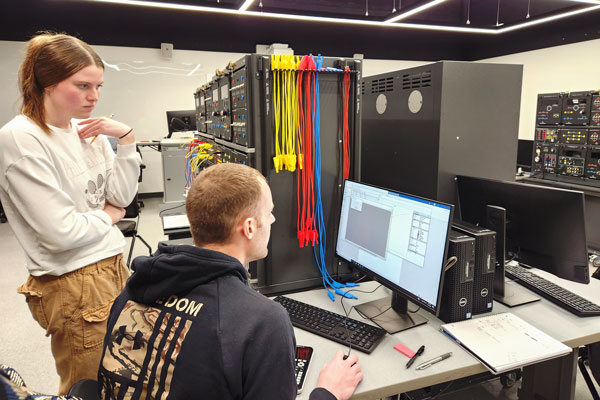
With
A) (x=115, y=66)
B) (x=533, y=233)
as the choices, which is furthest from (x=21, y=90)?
(x=115, y=66)

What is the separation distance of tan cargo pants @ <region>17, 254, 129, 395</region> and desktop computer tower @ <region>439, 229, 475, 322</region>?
1.13m

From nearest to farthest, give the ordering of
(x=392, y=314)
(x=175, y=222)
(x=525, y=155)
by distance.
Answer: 1. (x=392, y=314)
2. (x=175, y=222)
3. (x=525, y=155)

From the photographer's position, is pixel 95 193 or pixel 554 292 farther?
pixel 554 292

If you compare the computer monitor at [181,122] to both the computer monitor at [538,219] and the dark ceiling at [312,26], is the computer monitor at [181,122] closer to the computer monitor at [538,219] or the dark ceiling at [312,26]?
the dark ceiling at [312,26]

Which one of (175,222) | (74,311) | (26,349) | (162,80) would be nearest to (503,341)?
(74,311)

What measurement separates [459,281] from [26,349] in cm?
259

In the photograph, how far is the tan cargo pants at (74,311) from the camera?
1.27m

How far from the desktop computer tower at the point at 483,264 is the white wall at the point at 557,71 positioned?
5.01 meters

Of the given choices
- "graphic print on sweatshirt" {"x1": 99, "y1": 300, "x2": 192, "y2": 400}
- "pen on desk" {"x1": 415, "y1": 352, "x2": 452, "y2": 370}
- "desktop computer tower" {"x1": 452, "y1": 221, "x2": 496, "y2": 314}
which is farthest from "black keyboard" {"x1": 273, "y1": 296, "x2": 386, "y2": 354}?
"graphic print on sweatshirt" {"x1": 99, "y1": 300, "x2": 192, "y2": 400}

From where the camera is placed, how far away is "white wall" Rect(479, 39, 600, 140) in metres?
6.00

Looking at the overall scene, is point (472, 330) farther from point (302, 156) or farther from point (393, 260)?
point (302, 156)

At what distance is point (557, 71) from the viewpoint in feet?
21.5

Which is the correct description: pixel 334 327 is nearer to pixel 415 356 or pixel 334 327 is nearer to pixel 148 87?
pixel 415 356

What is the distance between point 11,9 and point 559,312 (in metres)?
7.13
